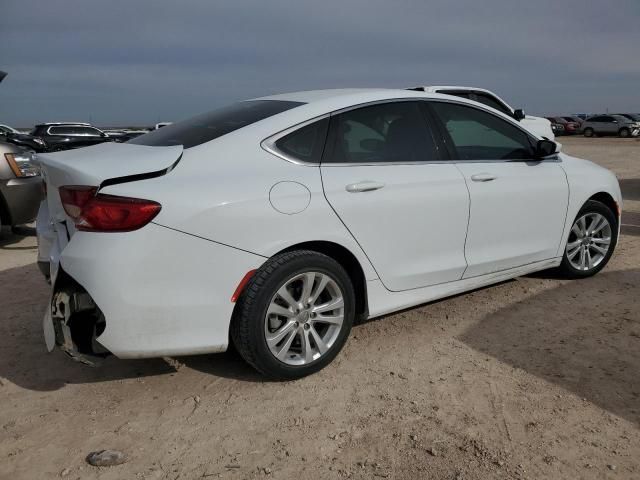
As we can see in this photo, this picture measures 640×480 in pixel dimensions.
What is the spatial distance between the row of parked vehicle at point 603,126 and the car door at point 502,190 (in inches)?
1343

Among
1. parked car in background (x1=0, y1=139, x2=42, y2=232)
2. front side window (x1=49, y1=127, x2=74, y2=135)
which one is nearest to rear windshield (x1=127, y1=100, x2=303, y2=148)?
parked car in background (x1=0, y1=139, x2=42, y2=232)

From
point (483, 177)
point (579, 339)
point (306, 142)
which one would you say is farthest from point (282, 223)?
point (579, 339)

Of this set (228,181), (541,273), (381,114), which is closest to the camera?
(228,181)

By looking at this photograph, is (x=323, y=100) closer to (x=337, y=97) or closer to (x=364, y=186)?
(x=337, y=97)

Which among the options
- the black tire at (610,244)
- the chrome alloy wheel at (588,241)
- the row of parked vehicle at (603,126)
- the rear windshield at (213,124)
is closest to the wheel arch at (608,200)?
the black tire at (610,244)

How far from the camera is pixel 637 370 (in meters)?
3.09

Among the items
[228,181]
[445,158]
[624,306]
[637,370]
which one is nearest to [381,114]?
[445,158]

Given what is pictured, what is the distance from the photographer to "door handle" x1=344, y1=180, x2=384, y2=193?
3045 millimetres

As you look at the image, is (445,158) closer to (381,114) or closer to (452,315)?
(381,114)

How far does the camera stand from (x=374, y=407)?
109 inches

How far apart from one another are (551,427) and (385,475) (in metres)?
0.86

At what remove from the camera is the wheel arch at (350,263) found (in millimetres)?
3021

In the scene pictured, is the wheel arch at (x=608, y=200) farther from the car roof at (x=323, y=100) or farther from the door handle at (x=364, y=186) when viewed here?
the door handle at (x=364, y=186)

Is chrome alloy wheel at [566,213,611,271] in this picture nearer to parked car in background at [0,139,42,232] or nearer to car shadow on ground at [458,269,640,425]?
car shadow on ground at [458,269,640,425]
